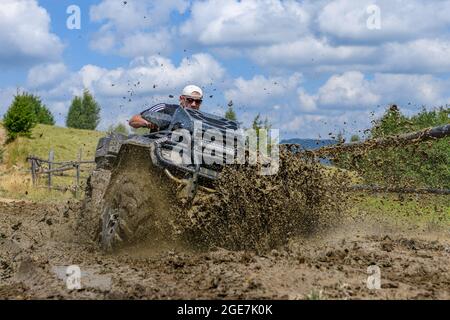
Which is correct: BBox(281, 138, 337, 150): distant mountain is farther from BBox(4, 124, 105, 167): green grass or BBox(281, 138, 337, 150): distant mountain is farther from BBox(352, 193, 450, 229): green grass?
BBox(4, 124, 105, 167): green grass

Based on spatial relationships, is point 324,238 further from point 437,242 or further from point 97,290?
point 97,290

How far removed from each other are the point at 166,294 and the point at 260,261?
1.48m

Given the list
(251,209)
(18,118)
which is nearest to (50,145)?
(18,118)

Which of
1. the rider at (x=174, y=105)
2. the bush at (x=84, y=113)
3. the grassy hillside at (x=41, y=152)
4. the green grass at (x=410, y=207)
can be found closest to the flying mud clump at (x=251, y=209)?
the rider at (x=174, y=105)

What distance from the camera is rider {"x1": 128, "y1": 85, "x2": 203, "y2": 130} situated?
9.62 m

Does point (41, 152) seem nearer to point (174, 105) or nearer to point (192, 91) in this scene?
point (192, 91)

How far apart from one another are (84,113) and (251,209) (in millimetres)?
90788

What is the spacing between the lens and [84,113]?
96438mm

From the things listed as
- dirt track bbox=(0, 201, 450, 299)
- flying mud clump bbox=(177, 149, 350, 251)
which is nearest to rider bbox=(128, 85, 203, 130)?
dirt track bbox=(0, 201, 450, 299)

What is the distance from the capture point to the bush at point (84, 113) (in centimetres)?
9356

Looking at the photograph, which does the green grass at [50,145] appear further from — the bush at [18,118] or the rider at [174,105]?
the rider at [174,105]

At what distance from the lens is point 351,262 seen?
260 inches

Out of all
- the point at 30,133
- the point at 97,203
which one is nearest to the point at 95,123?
the point at 30,133

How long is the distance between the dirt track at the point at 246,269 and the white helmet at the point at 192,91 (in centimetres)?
252
